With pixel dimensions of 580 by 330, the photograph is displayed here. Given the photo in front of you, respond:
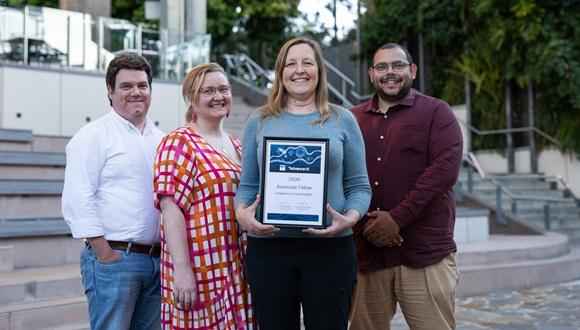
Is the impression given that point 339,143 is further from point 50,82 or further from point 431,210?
point 50,82

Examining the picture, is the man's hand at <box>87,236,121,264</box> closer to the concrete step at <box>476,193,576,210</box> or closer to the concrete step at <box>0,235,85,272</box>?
the concrete step at <box>0,235,85,272</box>

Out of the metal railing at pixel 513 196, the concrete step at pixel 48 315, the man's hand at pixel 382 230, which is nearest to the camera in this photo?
the man's hand at pixel 382 230

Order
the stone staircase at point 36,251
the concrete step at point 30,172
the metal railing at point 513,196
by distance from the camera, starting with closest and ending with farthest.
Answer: the stone staircase at point 36,251
the concrete step at point 30,172
the metal railing at point 513,196

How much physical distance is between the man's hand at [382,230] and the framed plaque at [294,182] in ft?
1.87

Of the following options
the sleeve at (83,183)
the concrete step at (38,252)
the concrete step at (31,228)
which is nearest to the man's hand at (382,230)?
the sleeve at (83,183)

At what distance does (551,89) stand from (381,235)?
13238mm

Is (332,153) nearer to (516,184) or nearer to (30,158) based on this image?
(30,158)

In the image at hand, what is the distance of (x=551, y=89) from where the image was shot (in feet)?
51.1

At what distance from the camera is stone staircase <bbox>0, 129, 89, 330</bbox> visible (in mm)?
5500

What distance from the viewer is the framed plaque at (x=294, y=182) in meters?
3.13

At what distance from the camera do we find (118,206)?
11.7 feet

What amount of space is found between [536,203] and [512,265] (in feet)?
18.4

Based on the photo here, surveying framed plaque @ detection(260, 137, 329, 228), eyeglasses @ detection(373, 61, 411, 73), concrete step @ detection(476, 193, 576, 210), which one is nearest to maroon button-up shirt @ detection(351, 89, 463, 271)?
eyeglasses @ detection(373, 61, 411, 73)

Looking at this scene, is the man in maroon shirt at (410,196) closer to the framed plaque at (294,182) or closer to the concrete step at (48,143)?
the framed plaque at (294,182)
